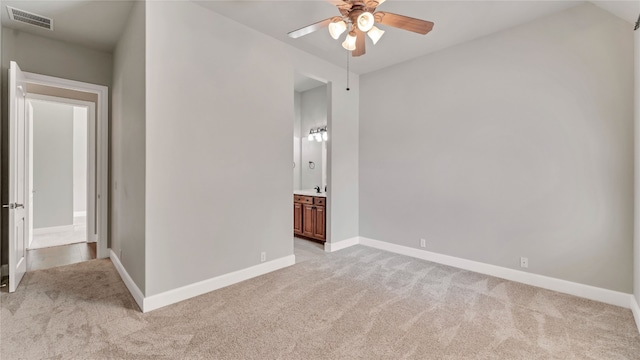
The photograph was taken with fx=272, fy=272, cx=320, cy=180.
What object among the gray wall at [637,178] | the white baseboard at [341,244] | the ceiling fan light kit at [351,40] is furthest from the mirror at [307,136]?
the gray wall at [637,178]

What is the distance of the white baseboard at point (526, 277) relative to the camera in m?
2.71

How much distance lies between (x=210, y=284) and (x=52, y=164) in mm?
5447

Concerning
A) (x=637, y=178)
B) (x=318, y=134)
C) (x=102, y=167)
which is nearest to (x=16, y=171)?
(x=102, y=167)

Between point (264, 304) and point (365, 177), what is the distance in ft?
9.37

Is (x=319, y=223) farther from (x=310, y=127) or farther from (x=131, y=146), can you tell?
(x=131, y=146)

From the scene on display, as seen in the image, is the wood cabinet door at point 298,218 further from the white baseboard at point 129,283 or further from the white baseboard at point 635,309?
the white baseboard at point 635,309

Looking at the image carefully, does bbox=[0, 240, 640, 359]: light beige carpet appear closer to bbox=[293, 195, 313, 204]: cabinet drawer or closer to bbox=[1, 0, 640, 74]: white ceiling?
bbox=[293, 195, 313, 204]: cabinet drawer

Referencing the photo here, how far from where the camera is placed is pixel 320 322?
2367mm

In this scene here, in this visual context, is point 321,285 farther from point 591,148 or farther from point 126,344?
point 591,148

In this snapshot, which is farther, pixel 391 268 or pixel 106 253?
pixel 106 253

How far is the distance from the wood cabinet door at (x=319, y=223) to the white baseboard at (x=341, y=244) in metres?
0.33

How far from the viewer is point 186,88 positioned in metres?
2.81

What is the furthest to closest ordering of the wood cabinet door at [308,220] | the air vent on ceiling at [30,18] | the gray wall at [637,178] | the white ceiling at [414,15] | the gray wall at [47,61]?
1. the wood cabinet door at [308,220]
2. the gray wall at [47,61]
3. the air vent on ceiling at [30,18]
4. the white ceiling at [414,15]
5. the gray wall at [637,178]

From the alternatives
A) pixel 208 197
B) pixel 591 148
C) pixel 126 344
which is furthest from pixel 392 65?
pixel 126 344
